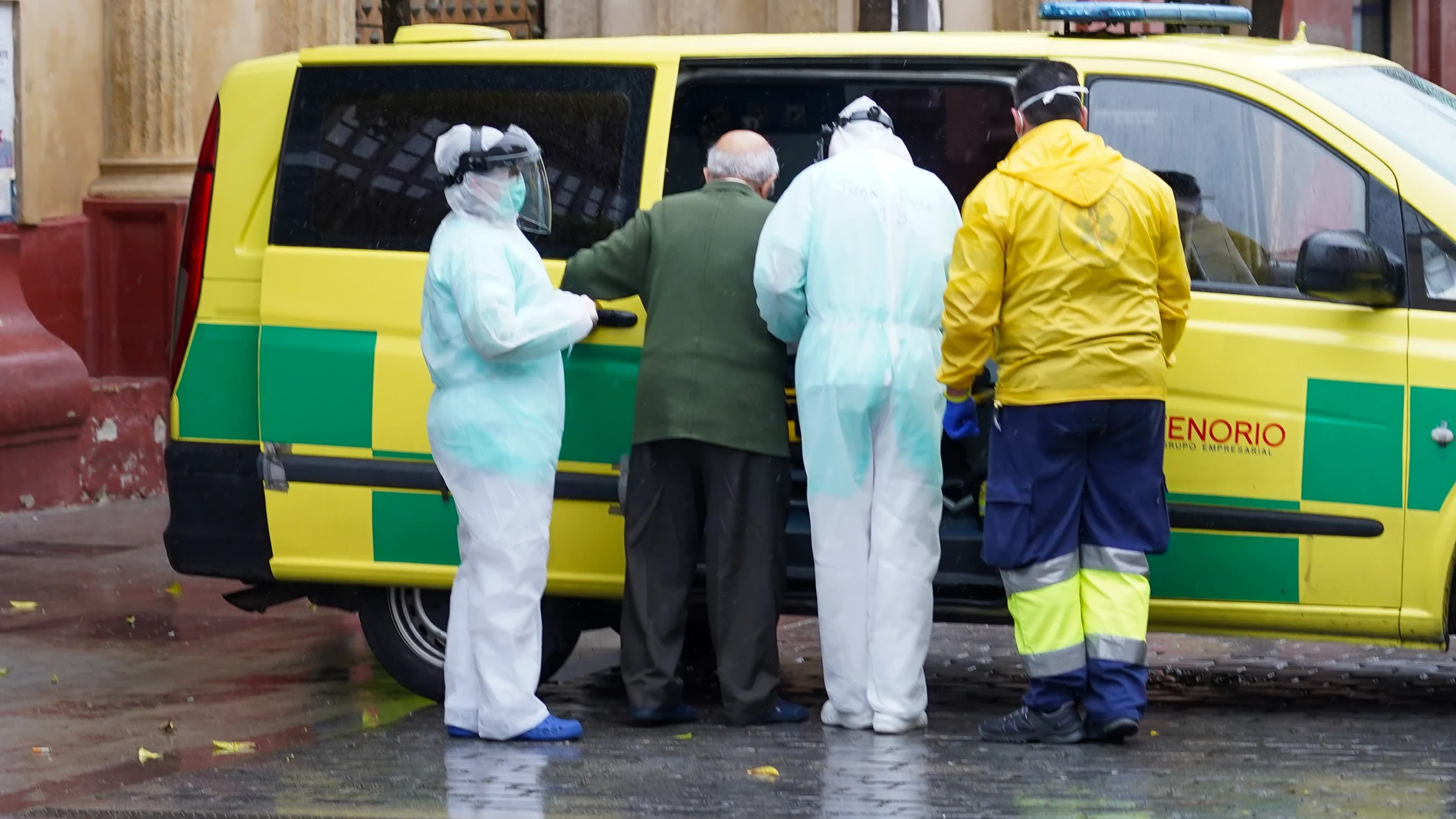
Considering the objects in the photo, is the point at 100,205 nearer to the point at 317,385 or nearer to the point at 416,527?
the point at 317,385

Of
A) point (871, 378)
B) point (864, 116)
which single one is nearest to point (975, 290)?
point (871, 378)

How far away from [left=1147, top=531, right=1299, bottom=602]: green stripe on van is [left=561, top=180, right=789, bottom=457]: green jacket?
1.07 m

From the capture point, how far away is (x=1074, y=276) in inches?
217

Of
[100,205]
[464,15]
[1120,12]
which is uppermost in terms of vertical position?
[464,15]

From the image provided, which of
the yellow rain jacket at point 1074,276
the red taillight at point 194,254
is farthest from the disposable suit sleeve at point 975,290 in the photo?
the red taillight at point 194,254

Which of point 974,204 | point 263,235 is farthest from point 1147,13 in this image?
point 263,235

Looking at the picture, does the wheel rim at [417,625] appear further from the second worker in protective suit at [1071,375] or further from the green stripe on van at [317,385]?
the second worker in protective suit at [1071,375]

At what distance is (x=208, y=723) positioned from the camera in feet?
20.7

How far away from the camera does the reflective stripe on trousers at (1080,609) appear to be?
18.2 feet

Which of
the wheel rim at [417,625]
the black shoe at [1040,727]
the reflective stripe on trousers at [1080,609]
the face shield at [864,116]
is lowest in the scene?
the black shoe at [1040,727]

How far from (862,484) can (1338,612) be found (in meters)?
1.28

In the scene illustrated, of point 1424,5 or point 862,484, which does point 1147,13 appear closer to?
point 862,484

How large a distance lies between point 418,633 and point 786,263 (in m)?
1.65

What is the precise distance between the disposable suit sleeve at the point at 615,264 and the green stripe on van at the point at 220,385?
103 centimetres
